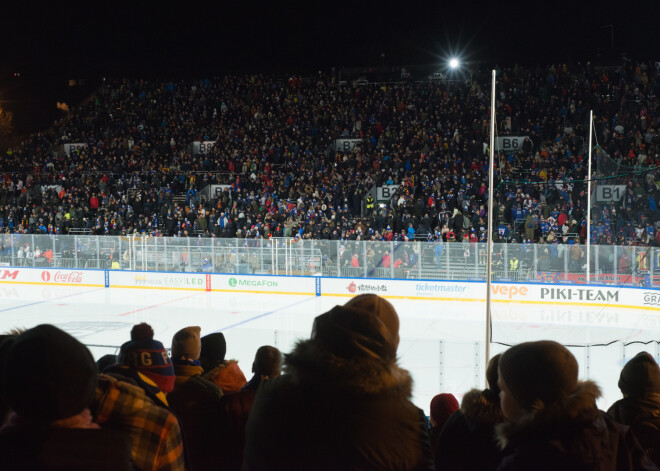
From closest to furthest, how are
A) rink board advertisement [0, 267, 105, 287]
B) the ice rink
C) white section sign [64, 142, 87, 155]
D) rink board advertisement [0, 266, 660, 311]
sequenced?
the ice rink < rink board advertisement [0, 266, 660, 311] < rink board advertisement [0, 267, 105, 287] < white section sign [64, 142, 87, 155]

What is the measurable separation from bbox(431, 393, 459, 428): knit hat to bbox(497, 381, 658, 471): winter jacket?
5.83 ft

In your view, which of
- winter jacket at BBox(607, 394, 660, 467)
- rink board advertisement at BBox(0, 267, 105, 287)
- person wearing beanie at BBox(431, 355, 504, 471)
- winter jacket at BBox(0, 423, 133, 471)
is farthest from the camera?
rink board advertisement at BBox(0, 267, 105, 287)

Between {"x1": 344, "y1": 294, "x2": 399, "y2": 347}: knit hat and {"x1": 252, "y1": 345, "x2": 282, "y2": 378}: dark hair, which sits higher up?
{"x1": 344, "y1": 294, "x2": 399, "y2": 347}: knit hat

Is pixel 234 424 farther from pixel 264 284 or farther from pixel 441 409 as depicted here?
pixel 264 284

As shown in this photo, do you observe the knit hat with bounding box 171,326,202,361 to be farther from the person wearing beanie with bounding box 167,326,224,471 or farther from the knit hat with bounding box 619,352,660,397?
the knit hat with bounding box 619,352,660,397

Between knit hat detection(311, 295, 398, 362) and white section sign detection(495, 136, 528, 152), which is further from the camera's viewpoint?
white section sign detection(495, 136, 528, 152)

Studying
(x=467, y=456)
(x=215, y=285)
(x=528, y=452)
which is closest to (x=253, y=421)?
(x=528, y=452)

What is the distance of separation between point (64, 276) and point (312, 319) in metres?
11.8

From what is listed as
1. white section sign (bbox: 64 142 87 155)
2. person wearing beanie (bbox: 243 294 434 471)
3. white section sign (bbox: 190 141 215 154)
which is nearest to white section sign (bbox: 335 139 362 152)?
white section sign (bbox: 190 141 215 154)

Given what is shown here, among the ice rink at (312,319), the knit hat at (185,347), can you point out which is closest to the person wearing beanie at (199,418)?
the knit hat at (185,347)

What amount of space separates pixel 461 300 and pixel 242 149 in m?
16.4

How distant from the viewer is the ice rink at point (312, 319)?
1129 cm

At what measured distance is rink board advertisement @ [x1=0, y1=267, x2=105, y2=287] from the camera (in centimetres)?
2423

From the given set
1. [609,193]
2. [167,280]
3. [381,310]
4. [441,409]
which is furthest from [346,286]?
[381,310]
